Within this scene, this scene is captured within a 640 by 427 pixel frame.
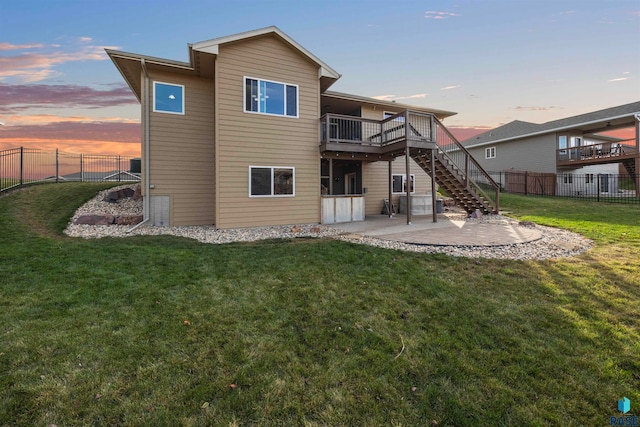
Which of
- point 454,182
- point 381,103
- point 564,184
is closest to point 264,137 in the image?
point 381,103

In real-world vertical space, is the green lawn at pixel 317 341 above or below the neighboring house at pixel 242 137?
below

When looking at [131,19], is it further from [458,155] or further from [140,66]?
[458,155]

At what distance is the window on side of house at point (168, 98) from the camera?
10.6 meters

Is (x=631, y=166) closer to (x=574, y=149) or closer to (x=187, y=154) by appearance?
(x=574, y=149)

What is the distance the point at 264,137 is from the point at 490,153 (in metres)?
27.3

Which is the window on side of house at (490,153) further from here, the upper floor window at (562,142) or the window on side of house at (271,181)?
the window on side of house at (271,181)

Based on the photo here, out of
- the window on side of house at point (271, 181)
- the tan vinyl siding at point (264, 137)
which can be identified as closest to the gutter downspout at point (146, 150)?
the tan vinyl siding at point (264, 137)

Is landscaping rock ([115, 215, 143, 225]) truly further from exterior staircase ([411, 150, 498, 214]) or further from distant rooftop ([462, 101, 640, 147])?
distant rooftop ([462, 101, 640, 147])

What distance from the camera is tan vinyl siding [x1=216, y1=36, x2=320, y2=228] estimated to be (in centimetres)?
1012

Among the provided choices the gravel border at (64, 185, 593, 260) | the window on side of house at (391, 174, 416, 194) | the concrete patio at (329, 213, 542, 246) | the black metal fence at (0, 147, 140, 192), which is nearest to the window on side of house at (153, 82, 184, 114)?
the gravel border at (64, 185, 593, 260)

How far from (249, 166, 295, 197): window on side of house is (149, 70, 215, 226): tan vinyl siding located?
2267mm

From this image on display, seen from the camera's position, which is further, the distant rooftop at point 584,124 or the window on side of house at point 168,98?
the distant rooftop at point 584,124

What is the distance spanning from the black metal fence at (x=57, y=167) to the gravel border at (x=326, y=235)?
3142 millimetres

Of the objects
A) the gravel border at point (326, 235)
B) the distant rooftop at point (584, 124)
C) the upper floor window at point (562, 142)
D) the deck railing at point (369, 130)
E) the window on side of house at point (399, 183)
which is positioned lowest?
the gravel border at point (326, 235)
